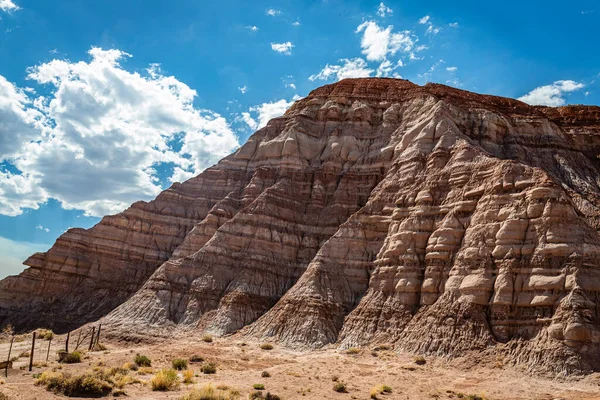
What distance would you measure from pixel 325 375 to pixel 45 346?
90.5 feet

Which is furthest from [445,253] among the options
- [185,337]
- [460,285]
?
[185,337]

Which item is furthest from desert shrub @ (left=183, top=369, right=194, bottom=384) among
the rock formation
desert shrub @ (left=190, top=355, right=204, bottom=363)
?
the rock formation

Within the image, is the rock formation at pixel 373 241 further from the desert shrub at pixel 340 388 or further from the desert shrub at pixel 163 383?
the desert shrub at pixel 163 383

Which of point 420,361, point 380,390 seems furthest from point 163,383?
point 420,361

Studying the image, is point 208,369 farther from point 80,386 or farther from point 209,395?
point 209,395

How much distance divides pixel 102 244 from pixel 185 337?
75.8 ft

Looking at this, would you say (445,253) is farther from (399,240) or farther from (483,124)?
(483,124)

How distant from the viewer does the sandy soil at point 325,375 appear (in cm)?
2639

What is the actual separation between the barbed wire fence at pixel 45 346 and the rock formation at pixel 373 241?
316 centimetres

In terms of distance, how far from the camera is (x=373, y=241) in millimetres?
48969

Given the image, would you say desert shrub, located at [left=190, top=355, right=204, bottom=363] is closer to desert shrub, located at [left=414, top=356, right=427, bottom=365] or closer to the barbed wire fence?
the barbed wire fence

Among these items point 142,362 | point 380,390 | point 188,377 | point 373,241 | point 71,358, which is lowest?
point 380,390

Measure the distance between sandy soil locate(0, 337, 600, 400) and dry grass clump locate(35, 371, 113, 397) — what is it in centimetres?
59

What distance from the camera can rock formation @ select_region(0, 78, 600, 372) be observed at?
3575 centimetres
